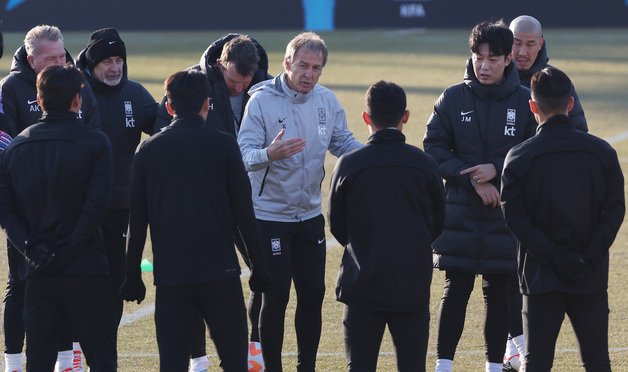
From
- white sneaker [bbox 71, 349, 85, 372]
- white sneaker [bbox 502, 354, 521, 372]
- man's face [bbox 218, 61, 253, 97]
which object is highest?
man's face [bbox 218, 61, 253, 97]

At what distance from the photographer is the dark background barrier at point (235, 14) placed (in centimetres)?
2505

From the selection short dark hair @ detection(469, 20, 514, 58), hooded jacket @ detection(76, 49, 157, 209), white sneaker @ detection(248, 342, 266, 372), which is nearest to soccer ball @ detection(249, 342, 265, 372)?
white sneaker @ detection(248, 342, 266, 372)

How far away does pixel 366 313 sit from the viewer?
4.47 m

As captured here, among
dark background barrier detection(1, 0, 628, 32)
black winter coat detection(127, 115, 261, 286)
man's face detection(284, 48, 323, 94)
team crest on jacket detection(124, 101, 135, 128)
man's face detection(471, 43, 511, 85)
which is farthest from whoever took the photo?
dark background barrier detection(1, 0, 628, 32)

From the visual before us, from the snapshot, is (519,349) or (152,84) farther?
(152,84)

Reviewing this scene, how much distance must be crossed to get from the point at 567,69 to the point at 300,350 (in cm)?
1457

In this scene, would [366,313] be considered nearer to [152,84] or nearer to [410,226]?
[410,226]

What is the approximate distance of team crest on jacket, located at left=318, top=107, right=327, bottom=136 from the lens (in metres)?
5.41

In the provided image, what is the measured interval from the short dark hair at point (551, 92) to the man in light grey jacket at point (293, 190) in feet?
3.93

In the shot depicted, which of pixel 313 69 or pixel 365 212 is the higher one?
pixel 313 69

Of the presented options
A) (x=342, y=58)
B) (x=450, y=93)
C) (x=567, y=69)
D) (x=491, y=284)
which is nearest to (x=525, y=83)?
(x=450, y=93)

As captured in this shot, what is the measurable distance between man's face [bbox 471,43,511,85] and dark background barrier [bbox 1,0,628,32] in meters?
19.6

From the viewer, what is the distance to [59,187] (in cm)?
441

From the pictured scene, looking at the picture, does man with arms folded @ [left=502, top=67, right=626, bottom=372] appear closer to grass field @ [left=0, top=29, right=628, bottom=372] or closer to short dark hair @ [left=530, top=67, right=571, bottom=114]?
short dark hair @ [left=530, top=67, right=571, bottom=114]
